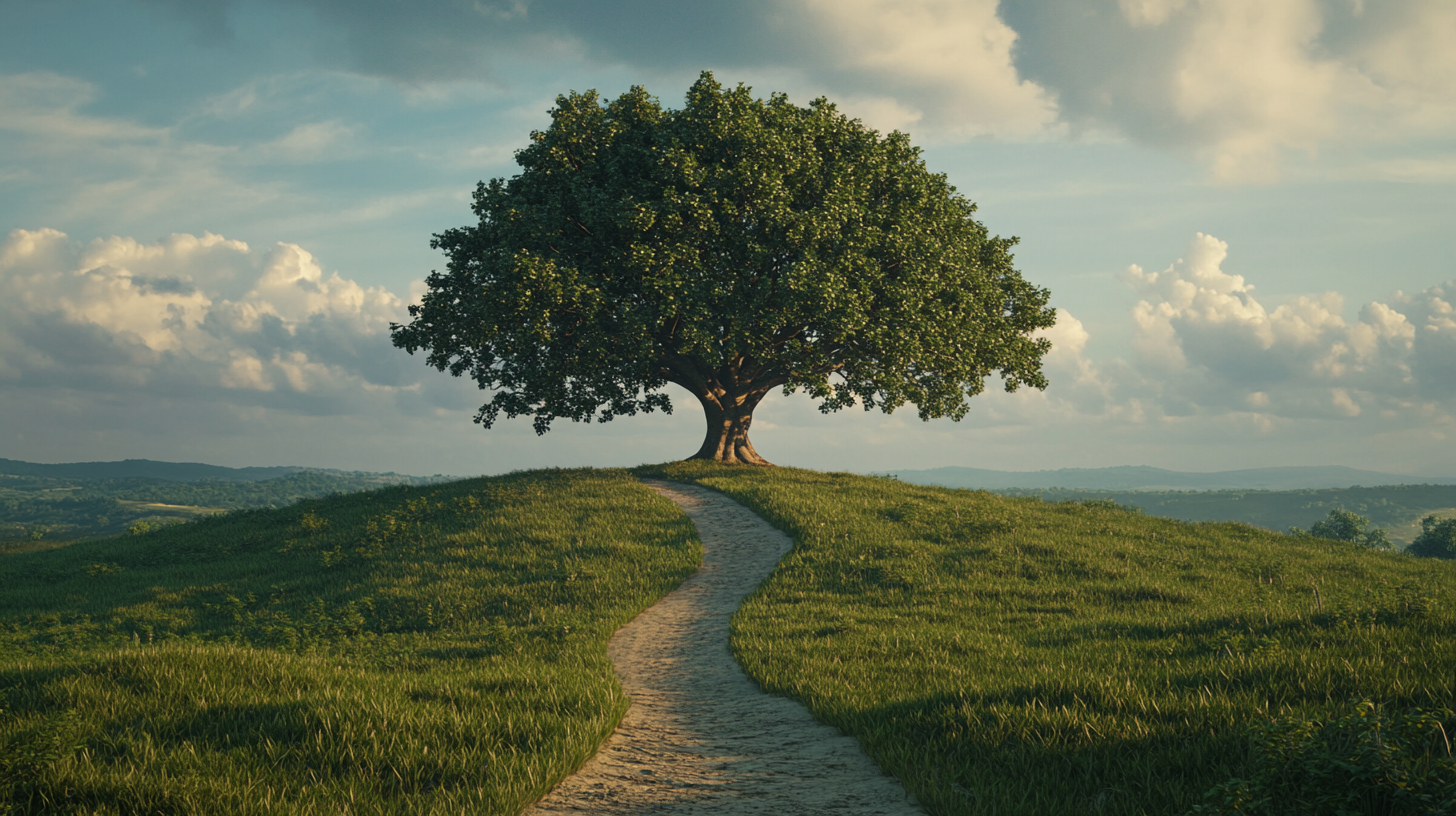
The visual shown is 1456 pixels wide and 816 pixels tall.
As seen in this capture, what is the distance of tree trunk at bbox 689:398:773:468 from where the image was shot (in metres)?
35.8

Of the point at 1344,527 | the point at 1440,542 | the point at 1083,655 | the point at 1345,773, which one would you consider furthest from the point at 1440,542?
the point at 1345,773

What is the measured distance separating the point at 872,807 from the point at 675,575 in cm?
1318

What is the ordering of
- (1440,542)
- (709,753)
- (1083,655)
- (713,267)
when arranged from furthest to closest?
(1440,542) → (713,267) → (1083,655) → (709,753)

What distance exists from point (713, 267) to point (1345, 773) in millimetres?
26333

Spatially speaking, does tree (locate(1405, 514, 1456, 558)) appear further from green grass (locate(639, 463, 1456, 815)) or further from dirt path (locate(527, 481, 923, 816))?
dirt path (locate(527, 481, 923, 816))

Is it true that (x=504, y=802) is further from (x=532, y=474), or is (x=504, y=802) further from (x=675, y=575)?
(x=532, y=474)

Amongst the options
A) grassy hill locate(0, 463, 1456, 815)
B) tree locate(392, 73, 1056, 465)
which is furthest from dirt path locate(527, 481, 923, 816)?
tree locate(392, 73, 1056, 465)

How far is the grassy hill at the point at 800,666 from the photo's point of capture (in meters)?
6.27

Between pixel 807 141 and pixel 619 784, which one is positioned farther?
pixel 807 141

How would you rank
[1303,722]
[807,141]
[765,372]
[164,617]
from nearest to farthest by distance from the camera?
[1303,722] → [164,617] → [807,141] → [765,372]

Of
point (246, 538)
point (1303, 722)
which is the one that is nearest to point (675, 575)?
point (1303, 722)

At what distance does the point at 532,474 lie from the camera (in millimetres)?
33688

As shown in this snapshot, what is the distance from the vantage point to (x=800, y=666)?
11.2 metres

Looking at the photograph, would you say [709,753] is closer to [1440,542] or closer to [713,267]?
[713,267]
